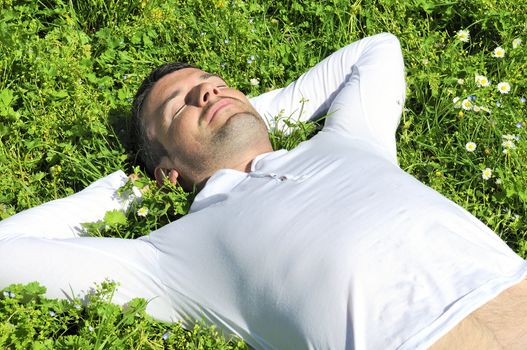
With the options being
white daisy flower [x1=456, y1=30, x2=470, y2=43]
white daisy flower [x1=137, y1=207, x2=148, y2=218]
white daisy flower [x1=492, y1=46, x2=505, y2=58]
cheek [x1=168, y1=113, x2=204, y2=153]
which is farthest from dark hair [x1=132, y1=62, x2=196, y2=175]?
white daisy flower [x1=492, y1=46, x2=505, y2=58]

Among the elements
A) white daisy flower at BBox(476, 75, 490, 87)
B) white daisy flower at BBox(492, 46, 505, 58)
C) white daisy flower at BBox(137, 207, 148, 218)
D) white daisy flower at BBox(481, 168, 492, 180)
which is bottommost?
white daisy flower at BBox(481, 168, 492, 180)

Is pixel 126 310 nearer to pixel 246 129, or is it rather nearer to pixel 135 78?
pixel 246 129

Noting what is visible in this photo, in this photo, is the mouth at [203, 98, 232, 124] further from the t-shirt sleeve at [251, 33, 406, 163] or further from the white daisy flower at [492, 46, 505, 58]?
the white daisy flower at [492, 46, 505, 58]

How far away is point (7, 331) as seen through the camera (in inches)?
134

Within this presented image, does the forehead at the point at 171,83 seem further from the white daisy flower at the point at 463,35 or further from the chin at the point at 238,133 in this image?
the white daisy flower at the point at 463,35

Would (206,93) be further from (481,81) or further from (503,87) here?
(503,87)

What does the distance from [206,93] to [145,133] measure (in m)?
0.46

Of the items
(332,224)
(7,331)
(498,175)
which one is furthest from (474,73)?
(7,331)

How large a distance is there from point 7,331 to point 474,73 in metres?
3.14

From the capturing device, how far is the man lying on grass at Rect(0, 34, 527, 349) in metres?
3.03

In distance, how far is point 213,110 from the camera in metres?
4.01

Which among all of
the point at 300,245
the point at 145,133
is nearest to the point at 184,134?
the point at 145,133

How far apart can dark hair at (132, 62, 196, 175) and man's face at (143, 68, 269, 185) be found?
1.7 inches

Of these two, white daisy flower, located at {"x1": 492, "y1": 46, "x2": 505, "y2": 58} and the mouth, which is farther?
white daisy flower, located at {"x1": 492, "y1": 46, "x2": 505, "y2": 58}
